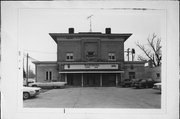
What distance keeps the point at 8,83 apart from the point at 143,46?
1021cm

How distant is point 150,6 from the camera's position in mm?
2529

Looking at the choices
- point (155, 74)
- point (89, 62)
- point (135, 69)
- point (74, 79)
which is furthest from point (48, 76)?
point (155, 74)

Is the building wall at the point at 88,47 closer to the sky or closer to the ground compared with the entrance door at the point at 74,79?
closer to the sky

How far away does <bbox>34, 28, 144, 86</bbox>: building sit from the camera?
32.0 feet

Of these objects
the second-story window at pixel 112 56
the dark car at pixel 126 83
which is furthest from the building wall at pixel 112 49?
the dark car at pixel 126 83

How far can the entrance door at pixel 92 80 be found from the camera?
9.60m

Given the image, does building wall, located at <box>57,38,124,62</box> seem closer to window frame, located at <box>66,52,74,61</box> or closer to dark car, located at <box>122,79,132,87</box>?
window frame, located at <box>66,52,74,61</box>

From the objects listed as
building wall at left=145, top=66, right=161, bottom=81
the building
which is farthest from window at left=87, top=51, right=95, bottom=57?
building wall at left=145, top=66, right=161, bottom=81

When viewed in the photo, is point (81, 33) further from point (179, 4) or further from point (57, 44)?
point (179, 4)

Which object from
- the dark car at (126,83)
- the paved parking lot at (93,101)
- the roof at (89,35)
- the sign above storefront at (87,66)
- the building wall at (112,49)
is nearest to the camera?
the paved parking lot at (93,101)

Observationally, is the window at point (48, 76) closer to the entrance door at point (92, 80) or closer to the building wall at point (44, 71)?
the building wall at point (44, 71)

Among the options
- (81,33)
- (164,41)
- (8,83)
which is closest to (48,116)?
(8,83)

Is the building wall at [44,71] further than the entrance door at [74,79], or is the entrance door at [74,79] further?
the entrance door at [74,79]

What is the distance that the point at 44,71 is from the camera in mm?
9656
